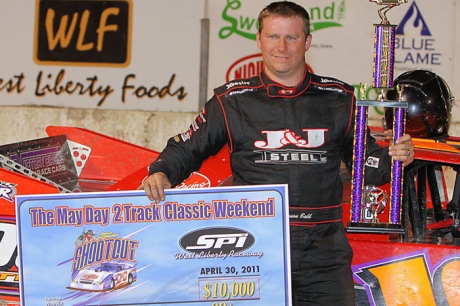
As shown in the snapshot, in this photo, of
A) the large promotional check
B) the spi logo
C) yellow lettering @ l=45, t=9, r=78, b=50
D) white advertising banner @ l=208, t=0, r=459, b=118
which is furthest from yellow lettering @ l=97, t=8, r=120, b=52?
the spi logo

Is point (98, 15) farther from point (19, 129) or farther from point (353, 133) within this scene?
point (353, 133)

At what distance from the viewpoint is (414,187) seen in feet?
11.7

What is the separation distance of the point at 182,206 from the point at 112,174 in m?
2.00

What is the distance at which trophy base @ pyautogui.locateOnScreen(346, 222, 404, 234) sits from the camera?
2.95 metres

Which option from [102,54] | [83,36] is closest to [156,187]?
[102,54]

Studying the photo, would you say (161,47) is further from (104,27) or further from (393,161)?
(393,161)

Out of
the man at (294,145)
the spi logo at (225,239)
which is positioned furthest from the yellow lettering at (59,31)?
the spi logo at (225,239)

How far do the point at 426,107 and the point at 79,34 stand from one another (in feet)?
16.4

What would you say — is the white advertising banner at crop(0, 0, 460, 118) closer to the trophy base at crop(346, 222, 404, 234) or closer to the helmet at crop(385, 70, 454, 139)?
the helmet at crop(385, 70, 454, 139)

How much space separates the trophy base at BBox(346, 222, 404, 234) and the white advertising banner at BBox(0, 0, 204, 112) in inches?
197

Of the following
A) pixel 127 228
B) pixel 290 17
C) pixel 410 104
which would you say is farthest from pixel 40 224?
pixel 410 104

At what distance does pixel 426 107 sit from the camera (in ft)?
12.9

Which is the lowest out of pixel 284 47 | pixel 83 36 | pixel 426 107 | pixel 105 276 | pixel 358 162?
pixel 105 276

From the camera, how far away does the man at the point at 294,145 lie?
2762mm
